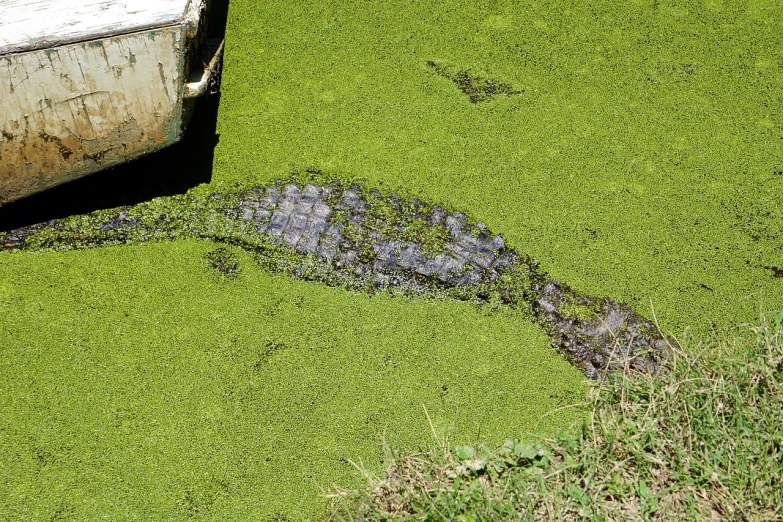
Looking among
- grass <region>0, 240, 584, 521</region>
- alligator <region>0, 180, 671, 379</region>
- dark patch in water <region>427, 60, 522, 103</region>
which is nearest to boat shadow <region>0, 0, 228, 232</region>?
alligator <region>0, 180, 671, 379</region>

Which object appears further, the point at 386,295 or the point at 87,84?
the point at 386,295

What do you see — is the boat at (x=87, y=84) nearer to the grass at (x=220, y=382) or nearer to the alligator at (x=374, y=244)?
the alligator at (x=374, y=244)

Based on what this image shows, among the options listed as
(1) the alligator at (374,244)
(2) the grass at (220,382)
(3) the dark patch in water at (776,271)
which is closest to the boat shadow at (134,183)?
(1) the alligator at (374,244)

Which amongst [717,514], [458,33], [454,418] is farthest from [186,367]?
[458,33]

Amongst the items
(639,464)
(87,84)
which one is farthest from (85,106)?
(639,464)

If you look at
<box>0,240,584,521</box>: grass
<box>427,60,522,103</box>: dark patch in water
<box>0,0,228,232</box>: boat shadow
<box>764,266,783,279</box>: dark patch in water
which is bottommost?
<box>0,240,584,521</box>: grass

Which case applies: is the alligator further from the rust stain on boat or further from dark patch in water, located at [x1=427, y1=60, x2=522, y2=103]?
dark patch in water, located at [x1=427, y1=60, x2=522, y2=103]

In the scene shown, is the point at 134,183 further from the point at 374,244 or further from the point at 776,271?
the point at 776,271
